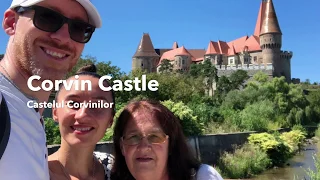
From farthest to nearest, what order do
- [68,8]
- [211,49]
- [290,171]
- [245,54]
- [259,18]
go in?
[259,18] → [211,49] → [245,54] → [290,171] → [68,8]

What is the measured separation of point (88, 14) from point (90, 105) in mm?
435

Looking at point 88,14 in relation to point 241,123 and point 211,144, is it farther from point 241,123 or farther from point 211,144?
point 241,123

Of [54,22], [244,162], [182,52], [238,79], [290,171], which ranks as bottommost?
[290,171]

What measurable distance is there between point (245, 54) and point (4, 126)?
64271 mm

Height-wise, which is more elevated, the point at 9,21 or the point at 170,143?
the point at 9,21

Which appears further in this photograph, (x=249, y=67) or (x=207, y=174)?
(x=249, y=67)

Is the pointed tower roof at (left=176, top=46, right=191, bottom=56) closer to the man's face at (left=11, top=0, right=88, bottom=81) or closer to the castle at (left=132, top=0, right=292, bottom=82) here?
the castle at (left=132, top=0, right=292, bottom=82)

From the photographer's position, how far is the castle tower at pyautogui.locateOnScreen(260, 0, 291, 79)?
2344 inches

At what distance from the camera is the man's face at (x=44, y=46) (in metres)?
1.41

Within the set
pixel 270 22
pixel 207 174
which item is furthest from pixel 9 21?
pixel 270 22

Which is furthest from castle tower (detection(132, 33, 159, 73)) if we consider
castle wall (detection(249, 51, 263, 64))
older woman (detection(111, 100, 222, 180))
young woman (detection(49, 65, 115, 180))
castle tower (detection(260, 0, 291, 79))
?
young woman (detection(49, 65, 115, 180))

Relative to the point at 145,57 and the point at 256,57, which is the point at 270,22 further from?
the point at 145,57

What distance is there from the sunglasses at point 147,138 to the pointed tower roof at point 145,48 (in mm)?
70008

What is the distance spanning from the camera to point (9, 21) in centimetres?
148
